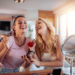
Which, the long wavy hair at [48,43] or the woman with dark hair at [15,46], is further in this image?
the long wavy hair at [48,43]

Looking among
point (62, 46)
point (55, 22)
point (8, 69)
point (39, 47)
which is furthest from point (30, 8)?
point (8, 69)

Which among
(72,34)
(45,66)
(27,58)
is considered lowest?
(45,66)

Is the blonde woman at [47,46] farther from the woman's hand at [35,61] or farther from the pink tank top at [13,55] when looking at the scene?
the pink tank top at [13,55]

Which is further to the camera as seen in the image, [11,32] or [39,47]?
[39,47]

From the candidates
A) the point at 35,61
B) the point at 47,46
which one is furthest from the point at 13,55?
the point at 47,46

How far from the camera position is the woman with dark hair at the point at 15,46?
4.50 feet

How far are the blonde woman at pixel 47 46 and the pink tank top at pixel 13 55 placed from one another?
154mm

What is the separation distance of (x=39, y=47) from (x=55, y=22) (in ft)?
1.07

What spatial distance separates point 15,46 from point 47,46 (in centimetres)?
36

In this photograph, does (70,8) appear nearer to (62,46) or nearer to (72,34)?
(72,34)

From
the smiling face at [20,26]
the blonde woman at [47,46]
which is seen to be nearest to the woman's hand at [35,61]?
the blonde woman at [47,46]

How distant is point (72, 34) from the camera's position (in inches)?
60.5

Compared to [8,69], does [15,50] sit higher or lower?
higher

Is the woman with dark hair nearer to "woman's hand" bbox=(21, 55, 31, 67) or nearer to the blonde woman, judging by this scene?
"woman's hand" bbox=(21, 55, 31, 67)
